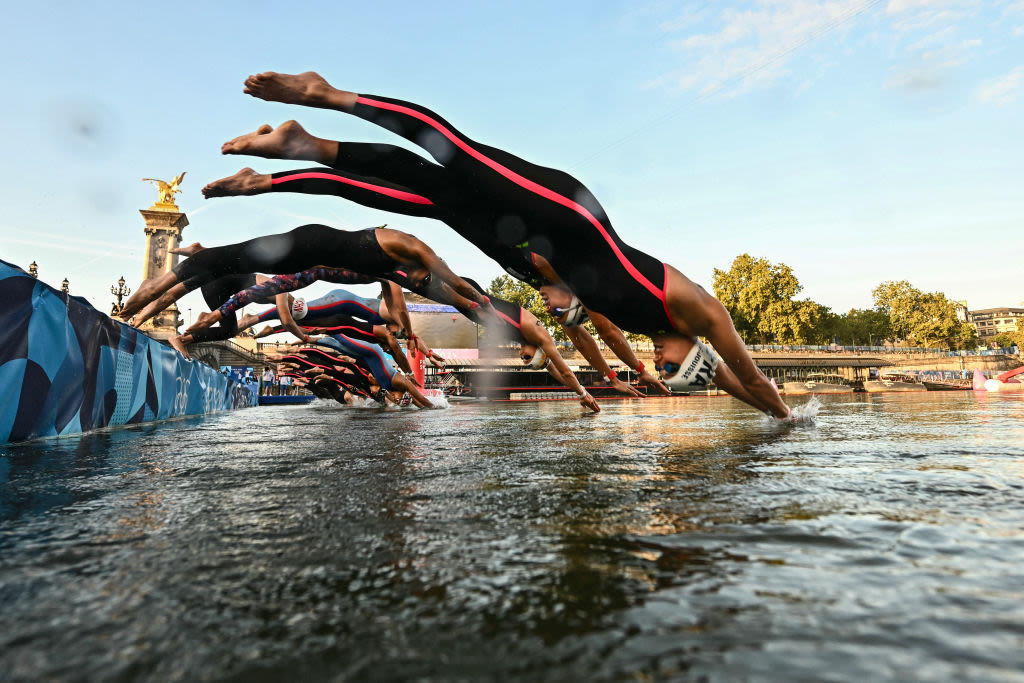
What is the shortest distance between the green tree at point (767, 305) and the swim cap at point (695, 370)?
50.0 metres

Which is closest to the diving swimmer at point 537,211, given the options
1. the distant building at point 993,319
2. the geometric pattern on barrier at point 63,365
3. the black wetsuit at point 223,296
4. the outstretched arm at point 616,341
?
the outstretched arm at point 616,341

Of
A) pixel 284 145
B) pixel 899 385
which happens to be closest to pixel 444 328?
pixel 899 385

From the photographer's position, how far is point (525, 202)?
142 inches

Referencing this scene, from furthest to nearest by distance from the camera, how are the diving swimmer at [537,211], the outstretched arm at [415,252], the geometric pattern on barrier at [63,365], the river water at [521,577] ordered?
the outstretched arm at [415,252] < the geometric pattern on barrier at [63,365] < the diving swimmer at [537,211] < the river water at [521,577]

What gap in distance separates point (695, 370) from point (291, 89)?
3212mm

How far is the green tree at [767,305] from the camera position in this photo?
50.8 meters

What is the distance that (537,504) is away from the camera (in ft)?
5.50

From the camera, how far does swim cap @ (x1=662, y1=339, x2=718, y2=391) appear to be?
13.0 feet

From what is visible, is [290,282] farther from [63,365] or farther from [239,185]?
[239,185]

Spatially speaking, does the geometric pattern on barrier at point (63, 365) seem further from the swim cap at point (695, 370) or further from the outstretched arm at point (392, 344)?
the swim cap at point (695, 370)

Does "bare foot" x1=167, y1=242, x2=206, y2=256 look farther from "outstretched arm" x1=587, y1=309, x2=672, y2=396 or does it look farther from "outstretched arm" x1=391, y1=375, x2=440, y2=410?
"outstretched arm" x1=391, y1=375, x2=440, y2=410

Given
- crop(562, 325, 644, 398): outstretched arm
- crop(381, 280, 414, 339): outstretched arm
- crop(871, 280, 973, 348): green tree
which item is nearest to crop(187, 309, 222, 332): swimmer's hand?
crop(381, 280, 414, 339): outstretched arm

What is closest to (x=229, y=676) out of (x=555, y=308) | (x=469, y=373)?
(x=555, y=308)

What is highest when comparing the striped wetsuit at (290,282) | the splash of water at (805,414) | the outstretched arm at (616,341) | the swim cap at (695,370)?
the striped wetsuit at (290,282)
